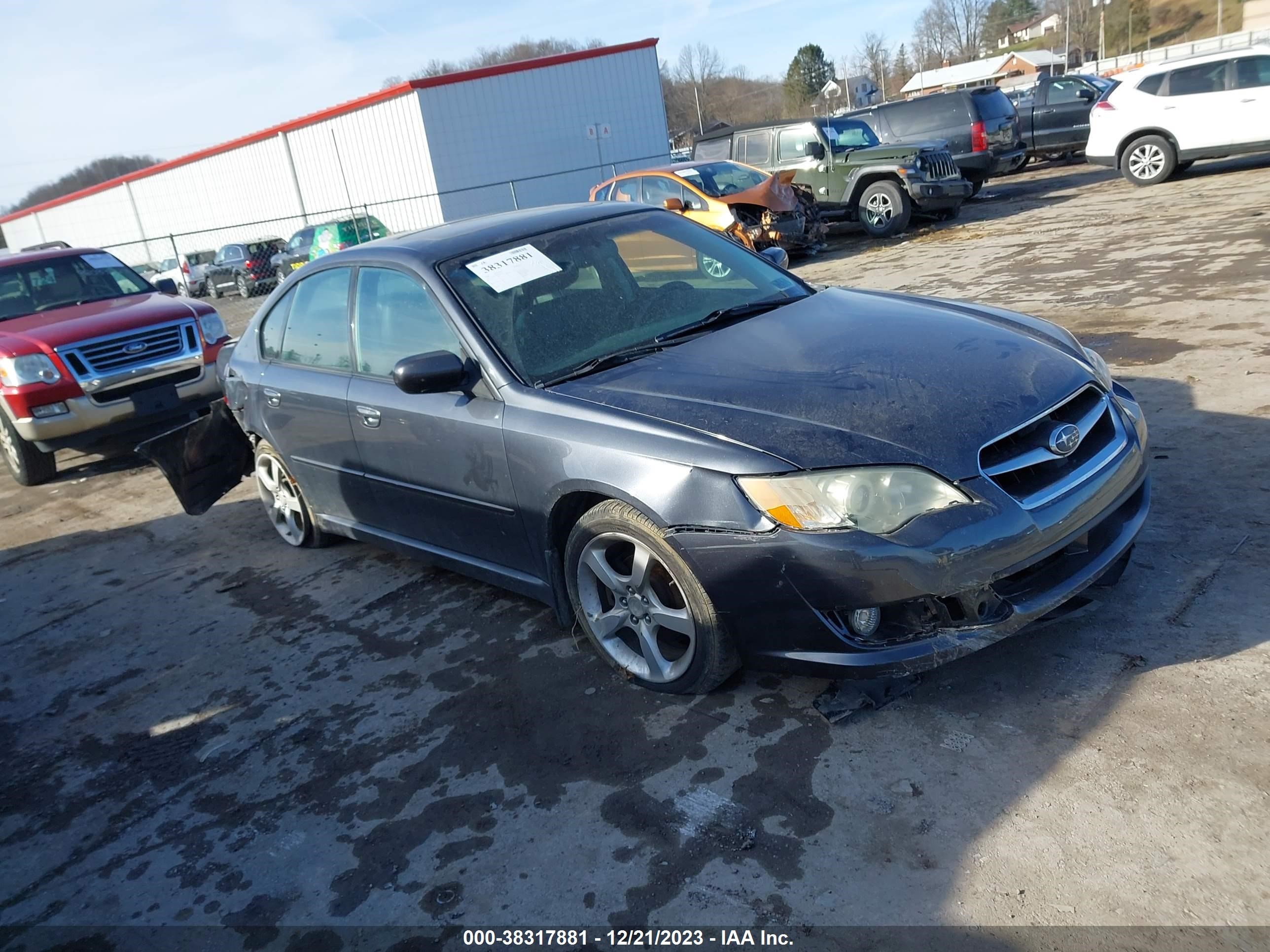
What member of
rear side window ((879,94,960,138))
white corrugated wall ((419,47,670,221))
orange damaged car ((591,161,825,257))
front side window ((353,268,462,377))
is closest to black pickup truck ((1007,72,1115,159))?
rear side window ((879,94,960,138))

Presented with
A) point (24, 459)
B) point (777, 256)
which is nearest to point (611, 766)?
point (777, 256)

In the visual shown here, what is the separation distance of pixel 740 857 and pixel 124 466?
7.83 meters

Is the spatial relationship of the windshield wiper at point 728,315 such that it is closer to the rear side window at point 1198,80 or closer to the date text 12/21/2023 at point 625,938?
the date text 12/21/2023 at point 625,938

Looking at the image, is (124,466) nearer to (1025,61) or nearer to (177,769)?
(177,769)

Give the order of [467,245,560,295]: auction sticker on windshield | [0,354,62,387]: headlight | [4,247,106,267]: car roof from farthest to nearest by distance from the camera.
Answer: [4,247,106,267]: car roof < [0,354,62,387]: headlight < [467,245,560,295]: auction sticker on windshield

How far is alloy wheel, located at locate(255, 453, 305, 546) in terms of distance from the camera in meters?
5.45

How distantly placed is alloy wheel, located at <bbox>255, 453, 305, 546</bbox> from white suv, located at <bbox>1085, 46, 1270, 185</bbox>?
14.2 m

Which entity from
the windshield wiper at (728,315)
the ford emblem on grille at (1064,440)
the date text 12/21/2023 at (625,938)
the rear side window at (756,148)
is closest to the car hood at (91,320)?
the windshield wiper at (728,315)

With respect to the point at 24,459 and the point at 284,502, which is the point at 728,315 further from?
the point at 24,459

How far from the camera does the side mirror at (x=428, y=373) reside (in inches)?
141

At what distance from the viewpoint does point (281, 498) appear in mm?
5570

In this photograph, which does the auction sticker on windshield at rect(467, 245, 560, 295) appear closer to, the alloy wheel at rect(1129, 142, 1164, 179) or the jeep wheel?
the jeep wheel

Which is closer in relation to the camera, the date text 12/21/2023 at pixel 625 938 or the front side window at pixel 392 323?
the date text 12/21/2023 at pixel 625 938

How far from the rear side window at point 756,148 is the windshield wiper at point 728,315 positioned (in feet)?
41.2
